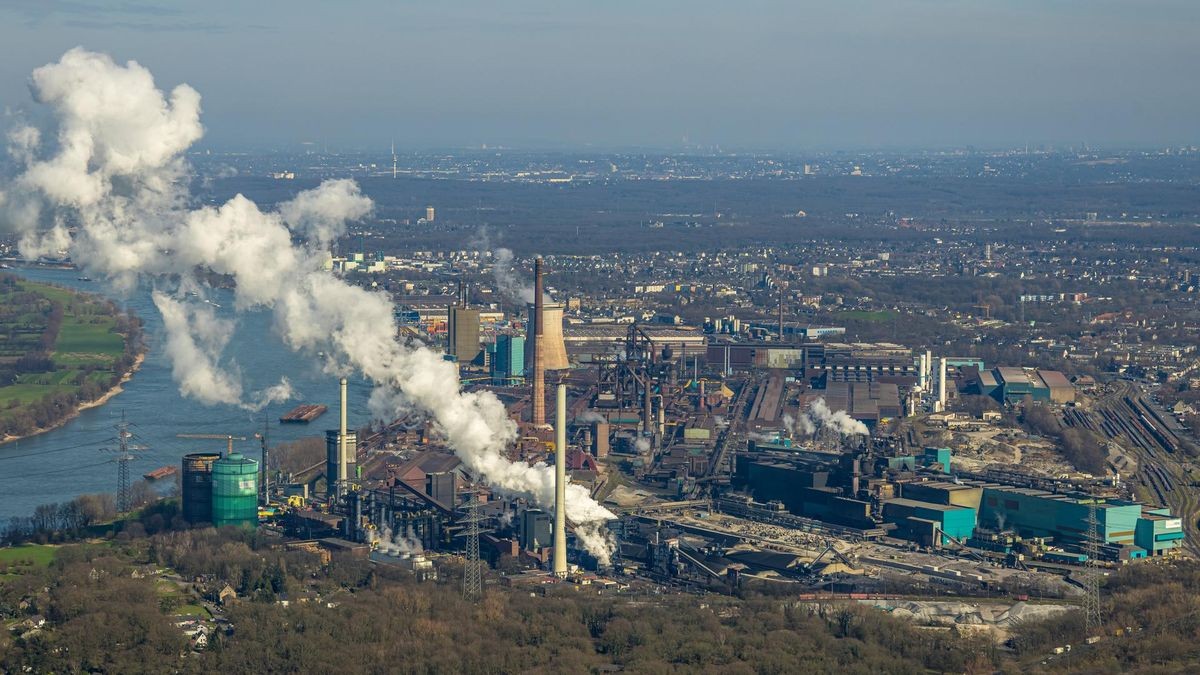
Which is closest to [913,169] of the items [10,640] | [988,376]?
[988,376]

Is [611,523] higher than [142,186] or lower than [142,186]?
lower

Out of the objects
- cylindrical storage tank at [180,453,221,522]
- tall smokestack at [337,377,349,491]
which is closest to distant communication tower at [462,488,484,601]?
cylindrical storage tank at [180,453,221,522]

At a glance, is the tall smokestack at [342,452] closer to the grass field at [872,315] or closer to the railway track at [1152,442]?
the railway track at [1152,442]

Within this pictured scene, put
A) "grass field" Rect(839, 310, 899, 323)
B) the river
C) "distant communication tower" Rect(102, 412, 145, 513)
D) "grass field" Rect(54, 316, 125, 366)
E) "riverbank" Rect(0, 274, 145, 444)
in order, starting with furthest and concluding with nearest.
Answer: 1. "grass field" Rect(839, 310, 899, 323)
2. "grass field" Rect(54, 316, 125, 366)
3. "riverbank" Rect(0, 274, 145, 444)
4. the river
5. "distant communication tower" Rect(102, 412, 145, 513)

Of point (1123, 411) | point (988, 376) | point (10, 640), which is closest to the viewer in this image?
point (10, 640)

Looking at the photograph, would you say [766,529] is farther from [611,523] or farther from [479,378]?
[479,378]

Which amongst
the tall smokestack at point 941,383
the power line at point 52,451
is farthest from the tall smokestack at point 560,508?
the tall smokestack at point 941,383

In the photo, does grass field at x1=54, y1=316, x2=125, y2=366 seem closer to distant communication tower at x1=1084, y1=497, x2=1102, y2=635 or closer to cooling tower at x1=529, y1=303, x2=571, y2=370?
cooling tower at x1=529, y1=303, x2=571, y2=370
